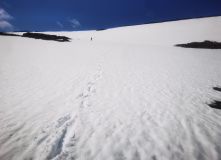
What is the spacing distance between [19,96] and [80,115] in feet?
10.1

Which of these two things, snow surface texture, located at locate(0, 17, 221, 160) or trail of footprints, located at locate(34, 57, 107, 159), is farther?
snow surface texture, located at locate(0, 17, 221, 160)

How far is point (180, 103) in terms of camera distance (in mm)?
5285

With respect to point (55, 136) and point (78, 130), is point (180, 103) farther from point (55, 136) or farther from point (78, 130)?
point (55, 136)

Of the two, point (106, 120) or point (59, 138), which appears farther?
point (106, 120)

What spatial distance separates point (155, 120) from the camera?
4199 millimetres

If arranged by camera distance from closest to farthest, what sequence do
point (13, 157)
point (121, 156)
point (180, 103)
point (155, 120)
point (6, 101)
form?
point (13, 157) < point (121, 156) < point (155, 120) < point (6, 101) < point (180, 103)

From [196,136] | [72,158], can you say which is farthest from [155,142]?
[72,158]

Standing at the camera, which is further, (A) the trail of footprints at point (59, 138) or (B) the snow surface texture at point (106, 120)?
(B) the snow surface texture at point (106, 120)

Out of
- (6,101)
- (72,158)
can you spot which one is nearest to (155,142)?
(72,158)

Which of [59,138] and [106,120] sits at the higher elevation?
[59,138]

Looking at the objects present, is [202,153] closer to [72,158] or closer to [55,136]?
[72,158]

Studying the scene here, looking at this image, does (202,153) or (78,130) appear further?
(78,130)

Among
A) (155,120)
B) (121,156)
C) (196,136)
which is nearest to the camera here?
(121,156)

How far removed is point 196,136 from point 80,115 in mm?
3626
